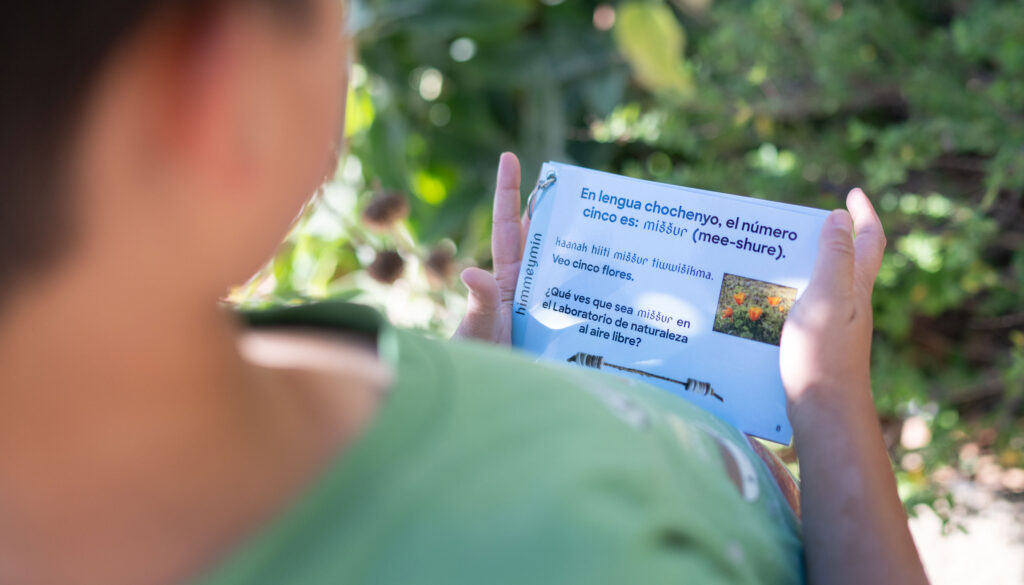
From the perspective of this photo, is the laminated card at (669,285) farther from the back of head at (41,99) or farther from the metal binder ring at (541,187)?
the back of head at (41,99)

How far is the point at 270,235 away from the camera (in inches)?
12.7

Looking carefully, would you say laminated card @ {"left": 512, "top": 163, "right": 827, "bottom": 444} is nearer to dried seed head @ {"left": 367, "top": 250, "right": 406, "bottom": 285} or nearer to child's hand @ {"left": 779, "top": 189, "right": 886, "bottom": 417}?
child's hand @ {"left": 779, "top": 189, "right": 886, "bottom": 417}

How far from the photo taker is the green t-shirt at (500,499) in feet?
1.07

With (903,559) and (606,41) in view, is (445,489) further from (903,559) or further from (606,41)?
(606,41)

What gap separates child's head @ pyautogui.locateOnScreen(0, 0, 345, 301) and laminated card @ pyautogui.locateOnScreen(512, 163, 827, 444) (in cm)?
38

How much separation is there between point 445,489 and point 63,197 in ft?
0.59

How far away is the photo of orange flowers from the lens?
2.04 feet

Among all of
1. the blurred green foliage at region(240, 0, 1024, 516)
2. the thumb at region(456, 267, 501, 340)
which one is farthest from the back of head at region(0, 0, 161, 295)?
the blurred green foliage at region(240, 0, 1024, 516)

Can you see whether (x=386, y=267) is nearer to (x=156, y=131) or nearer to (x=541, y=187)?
(x=541, y=187)

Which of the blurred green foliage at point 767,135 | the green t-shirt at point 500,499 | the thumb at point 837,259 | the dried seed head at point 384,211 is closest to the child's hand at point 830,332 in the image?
the thumb at point 837,259

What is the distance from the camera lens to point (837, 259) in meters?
0.59

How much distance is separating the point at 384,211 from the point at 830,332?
0.71 m

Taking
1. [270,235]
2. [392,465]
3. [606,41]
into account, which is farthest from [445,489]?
[606,41]

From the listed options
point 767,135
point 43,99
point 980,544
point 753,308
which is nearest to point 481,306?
point 753,308
